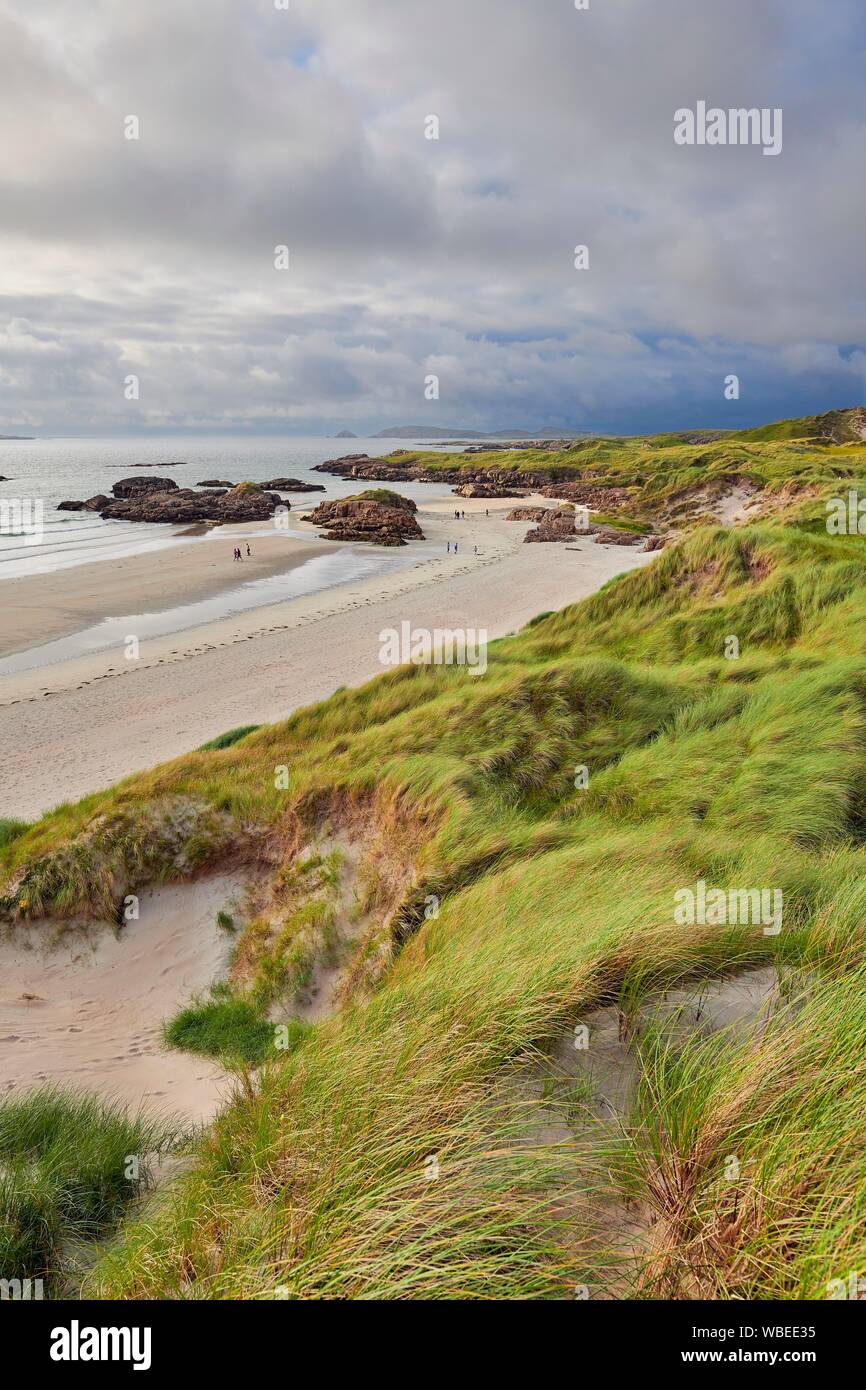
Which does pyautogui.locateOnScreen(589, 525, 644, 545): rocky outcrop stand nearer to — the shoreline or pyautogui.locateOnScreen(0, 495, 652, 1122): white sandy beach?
pyautogui.locateOnScreen(0, 495, 652, 1122): white sandy beach

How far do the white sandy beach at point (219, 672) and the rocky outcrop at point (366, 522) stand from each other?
60.5 ft

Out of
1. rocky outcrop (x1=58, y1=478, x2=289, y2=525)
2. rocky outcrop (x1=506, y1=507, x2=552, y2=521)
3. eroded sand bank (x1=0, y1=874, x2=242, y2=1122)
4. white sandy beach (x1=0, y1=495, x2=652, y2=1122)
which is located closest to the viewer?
eroded sand bank (x1=0, y1=874, x2=242, y2=1122)

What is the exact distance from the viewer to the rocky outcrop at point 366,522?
219 ft

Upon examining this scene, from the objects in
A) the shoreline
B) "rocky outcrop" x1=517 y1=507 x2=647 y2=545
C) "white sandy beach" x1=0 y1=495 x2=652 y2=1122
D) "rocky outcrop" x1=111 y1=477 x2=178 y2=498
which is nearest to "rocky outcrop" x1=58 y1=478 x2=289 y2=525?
"rocky outcrop" x1=111 y1=477 x2=178 y2=498

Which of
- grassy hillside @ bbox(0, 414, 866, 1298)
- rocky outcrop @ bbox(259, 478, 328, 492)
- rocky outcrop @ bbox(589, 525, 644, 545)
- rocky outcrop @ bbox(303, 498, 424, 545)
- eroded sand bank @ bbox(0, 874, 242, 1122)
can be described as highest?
rocky outcrop @ bbox(259, 478, 328, 492)

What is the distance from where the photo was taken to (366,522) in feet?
230

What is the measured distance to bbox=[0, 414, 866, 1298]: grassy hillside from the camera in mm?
2582

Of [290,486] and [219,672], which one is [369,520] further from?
[290,486]

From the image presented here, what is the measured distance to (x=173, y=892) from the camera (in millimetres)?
10141

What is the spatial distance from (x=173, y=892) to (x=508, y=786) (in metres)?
5.31

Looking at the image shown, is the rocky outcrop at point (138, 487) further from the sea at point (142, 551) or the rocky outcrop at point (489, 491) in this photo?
the rocky outcrop at point (489, 491)

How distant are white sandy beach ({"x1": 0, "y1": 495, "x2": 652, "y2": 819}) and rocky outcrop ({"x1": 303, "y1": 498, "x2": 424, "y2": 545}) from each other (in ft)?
60.5

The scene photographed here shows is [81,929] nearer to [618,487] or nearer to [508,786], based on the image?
[508,786]
